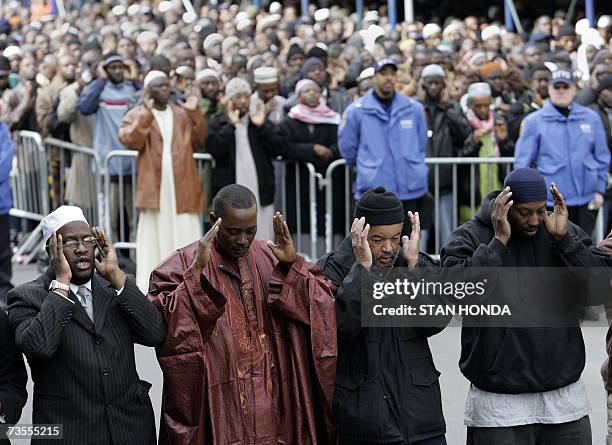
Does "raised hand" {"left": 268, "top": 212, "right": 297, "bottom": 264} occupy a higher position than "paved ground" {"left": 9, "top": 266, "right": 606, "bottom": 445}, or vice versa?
"raised hand" {"left": 268, "top": 212, "right": 297, "bottom": 264}

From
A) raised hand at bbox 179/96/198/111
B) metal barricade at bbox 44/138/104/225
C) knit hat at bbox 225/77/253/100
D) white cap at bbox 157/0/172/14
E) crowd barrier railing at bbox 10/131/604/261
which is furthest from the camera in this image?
white cap at bbox 157/0/172/14

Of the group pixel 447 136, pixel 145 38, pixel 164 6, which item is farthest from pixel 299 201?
pixel 164 6

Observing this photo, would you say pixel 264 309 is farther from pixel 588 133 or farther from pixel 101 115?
pixel 101 115

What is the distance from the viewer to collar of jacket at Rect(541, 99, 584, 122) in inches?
430

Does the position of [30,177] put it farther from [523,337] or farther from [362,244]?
[523,337]

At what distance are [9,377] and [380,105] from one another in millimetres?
5942

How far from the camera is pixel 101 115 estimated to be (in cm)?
1305

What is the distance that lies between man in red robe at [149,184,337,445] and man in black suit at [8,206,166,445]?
0.52 ft

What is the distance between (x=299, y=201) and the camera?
12414 millimetres

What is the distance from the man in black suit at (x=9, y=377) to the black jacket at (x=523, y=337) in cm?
195

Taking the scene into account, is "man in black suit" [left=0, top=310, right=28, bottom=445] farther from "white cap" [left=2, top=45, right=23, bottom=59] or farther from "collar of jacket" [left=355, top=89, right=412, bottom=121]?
"white cap" [left=2, top=45, right=23, bottom=59]

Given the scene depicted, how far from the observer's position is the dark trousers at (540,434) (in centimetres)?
598

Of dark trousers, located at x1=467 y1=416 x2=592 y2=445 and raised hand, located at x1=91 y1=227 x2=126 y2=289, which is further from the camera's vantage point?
dark trousers, located at x1=467 y1=416 x2=592 y2=445

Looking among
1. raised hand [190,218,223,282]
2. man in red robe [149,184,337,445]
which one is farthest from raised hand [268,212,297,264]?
raised hand [190,218,223,282]
